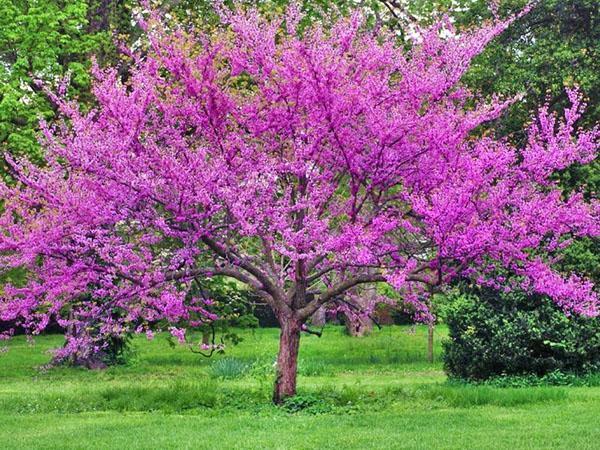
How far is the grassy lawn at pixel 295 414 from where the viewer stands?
32.9ft

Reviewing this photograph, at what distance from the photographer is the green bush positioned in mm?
15938

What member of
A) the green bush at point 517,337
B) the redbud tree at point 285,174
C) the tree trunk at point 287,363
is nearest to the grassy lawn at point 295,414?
the tree trunk at point 287,363

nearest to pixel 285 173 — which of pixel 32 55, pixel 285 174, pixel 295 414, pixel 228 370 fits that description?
pixel 285 174

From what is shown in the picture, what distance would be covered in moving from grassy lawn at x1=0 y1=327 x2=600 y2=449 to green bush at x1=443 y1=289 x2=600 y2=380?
1.22 meters

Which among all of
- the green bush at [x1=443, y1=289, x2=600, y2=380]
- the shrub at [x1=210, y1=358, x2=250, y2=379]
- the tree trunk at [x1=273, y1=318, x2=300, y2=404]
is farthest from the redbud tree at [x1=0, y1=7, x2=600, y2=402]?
the shrub at [x1=210, y1=358, x2=250, y2=379]

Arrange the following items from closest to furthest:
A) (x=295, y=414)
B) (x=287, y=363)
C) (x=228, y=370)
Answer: (x=295, y=414)
(x=287, y=363)
(x=228, y=370)

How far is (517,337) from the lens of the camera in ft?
52.5

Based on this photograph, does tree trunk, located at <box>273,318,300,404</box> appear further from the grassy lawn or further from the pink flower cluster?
the pink flower cluster

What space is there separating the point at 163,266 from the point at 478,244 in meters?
4.19

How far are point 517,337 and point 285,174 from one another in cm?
622

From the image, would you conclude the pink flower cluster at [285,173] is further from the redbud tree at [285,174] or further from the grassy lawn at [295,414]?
the grassy lawn at [295,414]

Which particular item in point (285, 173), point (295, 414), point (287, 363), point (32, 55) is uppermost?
point (32, 55)

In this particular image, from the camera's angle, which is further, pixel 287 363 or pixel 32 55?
pixel 32 55

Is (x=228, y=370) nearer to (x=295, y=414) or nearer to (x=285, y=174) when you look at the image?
A: (x=295, y=414)
